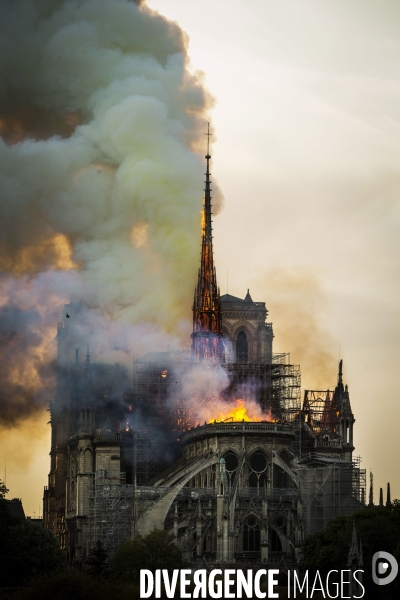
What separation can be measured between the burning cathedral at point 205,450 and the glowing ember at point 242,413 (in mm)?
151

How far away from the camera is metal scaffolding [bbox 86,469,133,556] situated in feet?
554

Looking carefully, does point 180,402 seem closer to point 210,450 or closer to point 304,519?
point 210,450

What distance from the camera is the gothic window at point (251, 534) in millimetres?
167250

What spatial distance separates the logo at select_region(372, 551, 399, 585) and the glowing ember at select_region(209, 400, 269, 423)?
45.3 m

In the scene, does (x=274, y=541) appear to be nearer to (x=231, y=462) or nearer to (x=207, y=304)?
(x=231, y=462)

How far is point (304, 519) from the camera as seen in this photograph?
166m

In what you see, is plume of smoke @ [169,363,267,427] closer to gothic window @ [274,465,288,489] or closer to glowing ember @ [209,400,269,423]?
glowing ember @ [209,400,269,423]

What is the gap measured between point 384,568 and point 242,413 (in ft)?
169

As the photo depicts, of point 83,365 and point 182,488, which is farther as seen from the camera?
point 83,365

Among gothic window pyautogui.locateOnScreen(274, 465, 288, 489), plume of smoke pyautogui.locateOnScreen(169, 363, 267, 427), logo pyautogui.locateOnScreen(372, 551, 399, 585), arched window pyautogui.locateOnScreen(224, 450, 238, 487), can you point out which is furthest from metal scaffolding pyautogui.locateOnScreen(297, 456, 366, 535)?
logo pyautogui.locateOnScreen(372, 551, 399, 585)

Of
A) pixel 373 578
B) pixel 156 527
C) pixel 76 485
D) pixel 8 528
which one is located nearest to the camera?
pixel 373 578

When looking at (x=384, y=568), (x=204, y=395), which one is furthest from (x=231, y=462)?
(x=384, y=568)

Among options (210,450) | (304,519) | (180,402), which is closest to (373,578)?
(304,519)

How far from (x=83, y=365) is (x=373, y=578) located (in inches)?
2435
